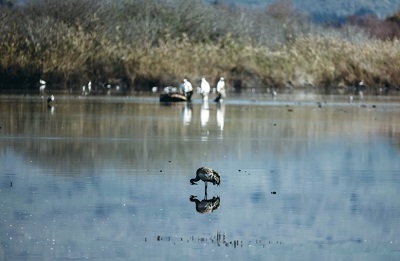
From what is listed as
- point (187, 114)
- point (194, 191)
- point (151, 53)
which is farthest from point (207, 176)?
point (151, 53)

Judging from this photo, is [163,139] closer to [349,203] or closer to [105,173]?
[105,173]

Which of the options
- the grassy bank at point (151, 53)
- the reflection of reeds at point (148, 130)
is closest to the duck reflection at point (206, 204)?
the reflection of reeds at point (148, 130)

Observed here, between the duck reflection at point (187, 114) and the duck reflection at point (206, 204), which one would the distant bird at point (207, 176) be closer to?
the duck reflection at point (206, 204)

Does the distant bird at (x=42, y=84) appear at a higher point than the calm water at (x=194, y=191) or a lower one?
higher

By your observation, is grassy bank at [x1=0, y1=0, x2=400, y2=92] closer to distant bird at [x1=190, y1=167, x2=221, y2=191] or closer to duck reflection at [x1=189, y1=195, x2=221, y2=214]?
distant bird at [x1=190, y1=167, x2=221, y2=191]

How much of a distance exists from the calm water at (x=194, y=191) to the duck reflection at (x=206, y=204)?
0.04 m

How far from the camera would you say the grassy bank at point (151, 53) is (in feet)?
145

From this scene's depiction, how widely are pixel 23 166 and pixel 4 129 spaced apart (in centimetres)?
670

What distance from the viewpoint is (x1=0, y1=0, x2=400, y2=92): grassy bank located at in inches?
1740

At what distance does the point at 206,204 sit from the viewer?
42.3 ft

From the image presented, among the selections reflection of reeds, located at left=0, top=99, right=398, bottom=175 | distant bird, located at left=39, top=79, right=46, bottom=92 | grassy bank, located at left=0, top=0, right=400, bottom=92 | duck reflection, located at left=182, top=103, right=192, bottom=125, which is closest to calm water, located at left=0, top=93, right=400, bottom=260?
reflection of reeds, located at left=0, top=99, right=398, bottom=175

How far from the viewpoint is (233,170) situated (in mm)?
16016

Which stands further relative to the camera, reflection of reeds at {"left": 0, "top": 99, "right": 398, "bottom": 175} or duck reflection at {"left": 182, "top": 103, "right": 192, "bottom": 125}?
duck reflection at {"left": 182, "top": 103, "right": 192, "bottom": 125}

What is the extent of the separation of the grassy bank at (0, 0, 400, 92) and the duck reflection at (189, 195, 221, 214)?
30.0 metres
